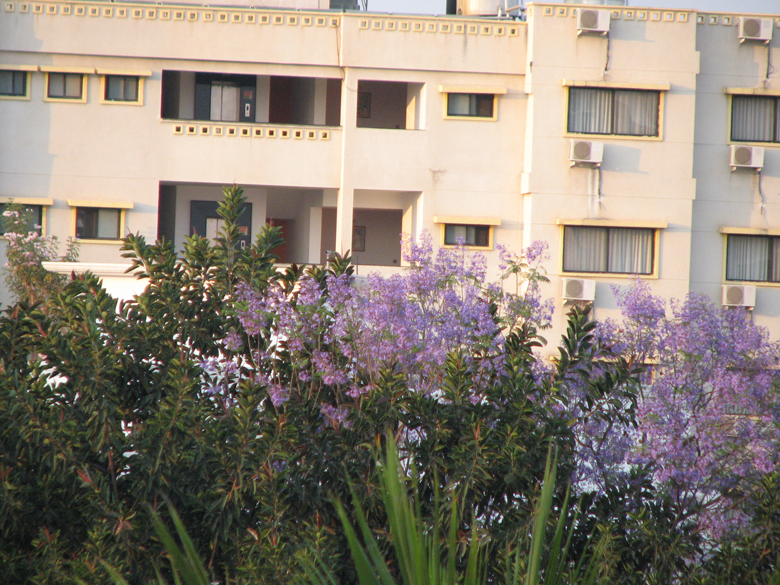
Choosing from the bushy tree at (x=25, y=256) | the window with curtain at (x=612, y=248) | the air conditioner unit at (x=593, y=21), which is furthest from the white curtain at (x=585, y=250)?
the bushy tree at (x=25, y=256)

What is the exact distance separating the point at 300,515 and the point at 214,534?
47 cm

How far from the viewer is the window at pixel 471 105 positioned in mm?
20406

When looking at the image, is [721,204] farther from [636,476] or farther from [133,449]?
[133,449]

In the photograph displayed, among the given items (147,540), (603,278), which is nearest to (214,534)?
(147,540)

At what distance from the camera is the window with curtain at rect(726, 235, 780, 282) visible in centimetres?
2080

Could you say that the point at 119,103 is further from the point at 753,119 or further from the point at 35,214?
the point at 753,119

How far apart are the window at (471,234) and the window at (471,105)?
280 centimetres

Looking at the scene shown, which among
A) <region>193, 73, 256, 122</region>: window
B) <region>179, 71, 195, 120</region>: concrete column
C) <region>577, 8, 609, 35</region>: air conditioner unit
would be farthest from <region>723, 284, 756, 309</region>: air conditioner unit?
<region>179, 71, 195, 120</region>: concrete column

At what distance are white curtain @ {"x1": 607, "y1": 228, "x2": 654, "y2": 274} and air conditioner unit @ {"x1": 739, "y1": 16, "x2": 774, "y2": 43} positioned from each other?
5491mm

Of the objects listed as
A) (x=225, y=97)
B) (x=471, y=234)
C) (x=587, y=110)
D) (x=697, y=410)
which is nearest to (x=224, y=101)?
(x=225, y=97)

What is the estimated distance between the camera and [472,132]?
20.4m

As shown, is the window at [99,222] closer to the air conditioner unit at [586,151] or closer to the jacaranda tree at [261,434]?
the air conditioner unit at [586,151]

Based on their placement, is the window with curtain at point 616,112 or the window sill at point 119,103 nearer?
the window sill at point 119,103

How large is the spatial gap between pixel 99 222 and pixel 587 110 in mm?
12439
